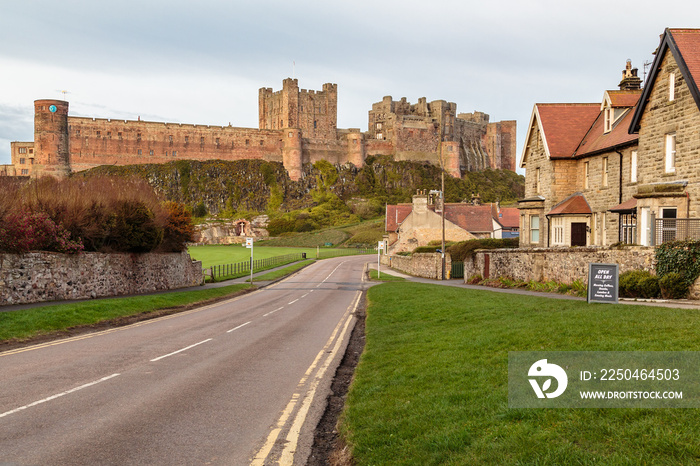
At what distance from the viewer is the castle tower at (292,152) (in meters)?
144

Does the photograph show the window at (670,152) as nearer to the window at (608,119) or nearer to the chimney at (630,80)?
the window at (608,119)

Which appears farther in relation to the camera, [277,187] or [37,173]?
[277,187]

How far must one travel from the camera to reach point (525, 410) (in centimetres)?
676

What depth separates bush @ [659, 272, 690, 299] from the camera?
17.4m

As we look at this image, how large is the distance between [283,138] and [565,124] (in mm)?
116306

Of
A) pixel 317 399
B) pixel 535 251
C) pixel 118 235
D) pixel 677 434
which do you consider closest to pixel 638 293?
pixel 535 251

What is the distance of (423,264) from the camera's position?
4831 cm

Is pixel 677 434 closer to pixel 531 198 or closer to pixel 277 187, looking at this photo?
pixel 531 198

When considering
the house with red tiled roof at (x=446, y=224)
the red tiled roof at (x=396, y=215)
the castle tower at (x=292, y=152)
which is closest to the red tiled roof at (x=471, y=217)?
the house with red tiled roof at (x=446, y=224)

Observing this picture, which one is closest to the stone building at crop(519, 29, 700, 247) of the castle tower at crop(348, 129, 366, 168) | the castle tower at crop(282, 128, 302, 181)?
the castle tower at crop(282, 128, 302, 181)

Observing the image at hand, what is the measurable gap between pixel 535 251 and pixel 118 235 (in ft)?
67.6

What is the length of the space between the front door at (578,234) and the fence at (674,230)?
10.2 metres

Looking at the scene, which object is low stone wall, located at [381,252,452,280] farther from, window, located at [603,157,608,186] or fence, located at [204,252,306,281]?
window, located at [603,157,608,186]

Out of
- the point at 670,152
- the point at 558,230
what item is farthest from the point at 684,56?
the point at 558,230
